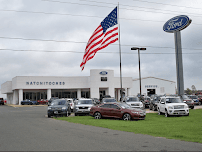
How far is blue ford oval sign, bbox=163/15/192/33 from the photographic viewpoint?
40.0 metres

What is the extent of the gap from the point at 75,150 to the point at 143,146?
8.12 ft

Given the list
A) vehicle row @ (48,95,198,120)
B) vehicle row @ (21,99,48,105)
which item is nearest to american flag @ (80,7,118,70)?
vehicle row @ (48,95,198,120)

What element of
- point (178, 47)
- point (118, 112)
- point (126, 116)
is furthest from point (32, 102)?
point (126, 116)

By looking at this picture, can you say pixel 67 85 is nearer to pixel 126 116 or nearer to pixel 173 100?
pixel 173 100

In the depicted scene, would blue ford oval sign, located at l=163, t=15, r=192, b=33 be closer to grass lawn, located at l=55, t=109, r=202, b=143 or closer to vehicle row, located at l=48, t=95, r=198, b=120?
vehicle row, located at l=48, t=95, r=198, b=120

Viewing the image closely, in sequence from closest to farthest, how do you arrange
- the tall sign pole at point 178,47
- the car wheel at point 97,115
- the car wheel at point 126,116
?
the car wheel at point 126,116 → the car wheel at point 97,115 → the tall sign pole at point 178,47

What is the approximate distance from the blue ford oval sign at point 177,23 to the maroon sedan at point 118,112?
25320mm

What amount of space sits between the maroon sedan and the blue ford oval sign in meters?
25.3

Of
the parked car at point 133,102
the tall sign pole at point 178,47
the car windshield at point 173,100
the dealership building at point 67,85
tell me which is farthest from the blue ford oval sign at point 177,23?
the dealership building at point 67,85

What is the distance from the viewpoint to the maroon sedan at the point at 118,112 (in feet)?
63.1

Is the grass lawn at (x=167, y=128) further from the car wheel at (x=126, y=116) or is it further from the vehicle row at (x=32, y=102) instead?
the vehicle row at (x=32, y=102)

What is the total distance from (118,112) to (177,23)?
89.7ft

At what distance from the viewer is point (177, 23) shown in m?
41.8

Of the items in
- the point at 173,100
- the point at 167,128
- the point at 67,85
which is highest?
the point at 67,85
